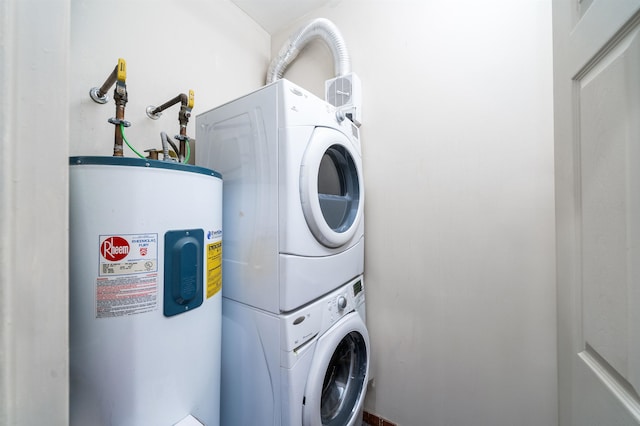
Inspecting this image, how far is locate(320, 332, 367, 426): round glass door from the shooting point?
3.75 ft

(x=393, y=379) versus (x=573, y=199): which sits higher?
(x=573, y=199)

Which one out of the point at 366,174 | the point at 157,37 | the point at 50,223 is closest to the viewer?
the point at 50,223

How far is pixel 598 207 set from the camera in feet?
1.64

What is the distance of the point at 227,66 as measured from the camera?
4.92ft

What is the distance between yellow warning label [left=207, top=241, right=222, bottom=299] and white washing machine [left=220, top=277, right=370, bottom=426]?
186 mm

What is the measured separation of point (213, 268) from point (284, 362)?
41cm

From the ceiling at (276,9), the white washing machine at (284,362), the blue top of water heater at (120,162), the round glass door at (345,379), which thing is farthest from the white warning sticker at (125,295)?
the ceiling at (276,9)

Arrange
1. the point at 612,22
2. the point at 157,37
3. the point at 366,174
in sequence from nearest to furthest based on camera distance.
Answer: the point at 612,22, the point at 157,37, the point at 366,174

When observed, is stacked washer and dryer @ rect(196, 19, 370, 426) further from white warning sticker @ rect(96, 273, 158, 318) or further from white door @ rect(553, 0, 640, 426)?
white door @ rect(553, 0, 640, 426)

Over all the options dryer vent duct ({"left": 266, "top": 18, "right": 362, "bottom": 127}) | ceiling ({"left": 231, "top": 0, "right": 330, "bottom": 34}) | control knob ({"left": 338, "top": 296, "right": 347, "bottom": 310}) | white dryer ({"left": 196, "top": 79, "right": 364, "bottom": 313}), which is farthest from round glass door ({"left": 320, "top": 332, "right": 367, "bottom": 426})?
ceiling ({"left": 231, "top": 0, "right": 330, "bottom": 34})

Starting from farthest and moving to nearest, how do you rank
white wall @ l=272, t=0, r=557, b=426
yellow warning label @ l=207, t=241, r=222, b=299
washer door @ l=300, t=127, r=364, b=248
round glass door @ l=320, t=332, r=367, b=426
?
round glass door @ l=320, t=332, r=367, b=426 < white wall @ l=272, t=0, r=557, b=426 < washer door @ l=300, t=127, r=364, b=248 < yellow warning label @ l=207, t=241, r=222, b=299

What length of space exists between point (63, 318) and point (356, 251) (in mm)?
1071

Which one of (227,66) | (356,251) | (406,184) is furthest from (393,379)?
(227,66)

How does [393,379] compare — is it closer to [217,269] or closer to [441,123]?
[217,269]
